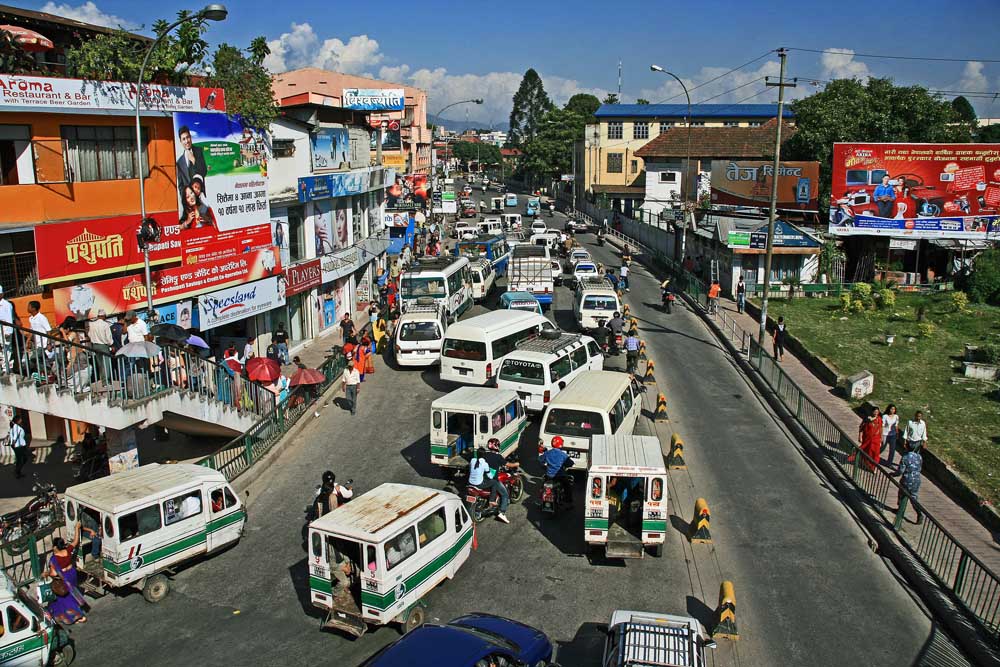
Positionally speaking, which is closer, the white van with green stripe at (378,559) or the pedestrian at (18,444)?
the white van with green stripe at (378,559)

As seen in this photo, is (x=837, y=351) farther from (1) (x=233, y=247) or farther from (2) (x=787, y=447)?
(1) (x=233, y=247)

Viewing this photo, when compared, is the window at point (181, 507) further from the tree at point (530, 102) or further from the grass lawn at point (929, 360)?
the tree at point (530, 102)

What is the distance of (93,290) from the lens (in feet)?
64.2

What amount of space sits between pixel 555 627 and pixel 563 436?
5470 mm

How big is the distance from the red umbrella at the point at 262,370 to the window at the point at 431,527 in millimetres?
9125

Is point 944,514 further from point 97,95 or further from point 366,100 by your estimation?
point 366,100

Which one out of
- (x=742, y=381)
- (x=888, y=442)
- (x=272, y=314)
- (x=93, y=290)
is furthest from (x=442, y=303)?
(x=888, y=442)

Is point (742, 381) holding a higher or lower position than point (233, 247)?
lower

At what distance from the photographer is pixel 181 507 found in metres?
13.8

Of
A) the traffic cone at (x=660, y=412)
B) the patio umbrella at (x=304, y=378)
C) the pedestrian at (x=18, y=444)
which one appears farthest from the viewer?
the traffic cone at (x=660, y=412)

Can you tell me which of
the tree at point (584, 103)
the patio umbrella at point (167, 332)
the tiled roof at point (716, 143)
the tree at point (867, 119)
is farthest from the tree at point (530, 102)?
the patio umbrella at point (167, 332)

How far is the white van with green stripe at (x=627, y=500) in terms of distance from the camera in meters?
13.8

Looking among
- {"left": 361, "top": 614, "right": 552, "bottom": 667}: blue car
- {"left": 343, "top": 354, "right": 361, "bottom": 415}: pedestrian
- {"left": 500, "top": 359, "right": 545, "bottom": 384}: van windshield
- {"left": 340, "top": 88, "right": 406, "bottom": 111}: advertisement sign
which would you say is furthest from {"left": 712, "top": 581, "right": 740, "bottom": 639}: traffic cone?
{"left": 340, "top": 88, "right": 406, "bottom": 111}: advertisement sign

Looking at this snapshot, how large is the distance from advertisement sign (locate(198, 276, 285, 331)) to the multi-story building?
66115 mm
